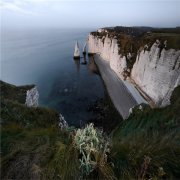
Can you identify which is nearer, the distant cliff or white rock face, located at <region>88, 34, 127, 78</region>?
the distant cliff

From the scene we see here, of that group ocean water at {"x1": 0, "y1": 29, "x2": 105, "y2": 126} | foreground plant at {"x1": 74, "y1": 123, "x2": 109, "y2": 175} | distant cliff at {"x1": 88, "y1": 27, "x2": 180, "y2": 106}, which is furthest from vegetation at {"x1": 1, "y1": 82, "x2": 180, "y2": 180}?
distant cliff at {"x1": 88, "y1": 27, "x2": 180, "y2": 106}

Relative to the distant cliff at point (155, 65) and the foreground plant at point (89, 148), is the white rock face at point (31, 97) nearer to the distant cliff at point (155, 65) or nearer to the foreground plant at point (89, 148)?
the distant cliff at point (155, 65)

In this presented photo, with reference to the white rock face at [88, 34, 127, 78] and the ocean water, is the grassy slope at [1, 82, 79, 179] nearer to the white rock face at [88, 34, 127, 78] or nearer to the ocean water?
the ocean water

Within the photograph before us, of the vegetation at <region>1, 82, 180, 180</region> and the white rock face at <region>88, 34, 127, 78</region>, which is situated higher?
the vegetation at <region>1, 82, 180, 180</region>

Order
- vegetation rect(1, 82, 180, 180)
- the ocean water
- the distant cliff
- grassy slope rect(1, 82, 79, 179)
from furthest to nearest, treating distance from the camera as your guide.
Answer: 1. the ocean water
2. the distant cliff
3. grassy slope rect(1, 82, 79, 179)
4. vegetation rect(1, 82, 180, 180)

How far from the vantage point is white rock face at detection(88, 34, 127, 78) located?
42.3 meters

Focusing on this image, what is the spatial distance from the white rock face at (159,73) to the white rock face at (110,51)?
913 cm

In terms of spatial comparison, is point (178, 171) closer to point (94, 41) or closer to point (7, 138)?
point (7, 138)

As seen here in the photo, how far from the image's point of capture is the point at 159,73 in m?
26.5

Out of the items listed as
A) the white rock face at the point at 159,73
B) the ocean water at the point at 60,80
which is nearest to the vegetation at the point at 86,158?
the ocean water at the point at 60,80

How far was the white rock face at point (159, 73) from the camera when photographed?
2370 cm

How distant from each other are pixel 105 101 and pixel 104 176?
99.1 feet

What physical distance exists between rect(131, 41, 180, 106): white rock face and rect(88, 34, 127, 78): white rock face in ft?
30.0

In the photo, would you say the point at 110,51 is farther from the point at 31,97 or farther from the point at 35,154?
the point at 35,154
